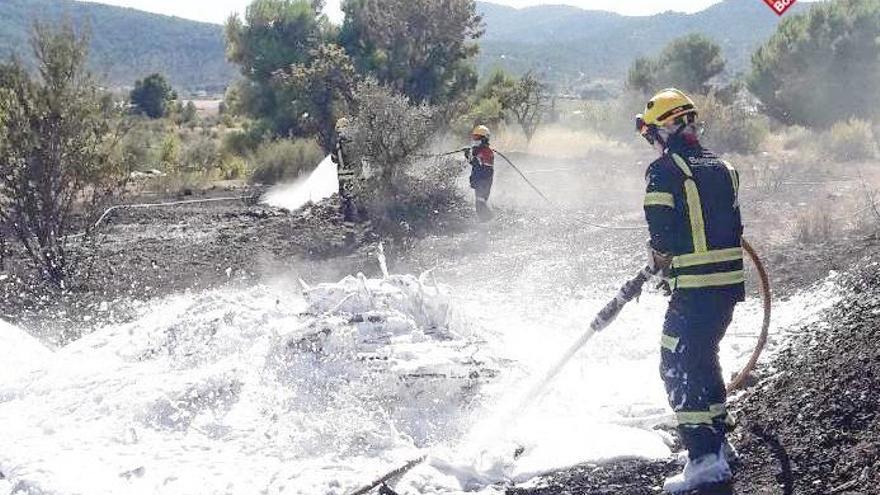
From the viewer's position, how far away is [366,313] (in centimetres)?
604

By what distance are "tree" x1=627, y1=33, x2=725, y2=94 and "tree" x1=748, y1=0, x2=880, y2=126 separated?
15.8 ft

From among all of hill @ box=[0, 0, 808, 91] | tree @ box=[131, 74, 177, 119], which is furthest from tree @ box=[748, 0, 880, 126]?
hill @ box=[0, 0, 808, 91]

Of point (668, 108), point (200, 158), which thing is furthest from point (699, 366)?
point (200, 158)

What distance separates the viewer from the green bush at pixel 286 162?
780 inches

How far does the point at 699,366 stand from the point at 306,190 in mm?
13836

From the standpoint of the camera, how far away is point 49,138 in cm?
963

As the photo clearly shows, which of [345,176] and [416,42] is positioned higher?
[416,42]

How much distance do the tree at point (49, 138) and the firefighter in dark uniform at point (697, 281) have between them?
306 inches

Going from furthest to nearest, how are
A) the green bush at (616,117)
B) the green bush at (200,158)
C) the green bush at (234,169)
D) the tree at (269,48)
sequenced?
the green bush at (616,117) < the tree at (269,48) < the green bush at (200,158) < the green bush at (234,169)

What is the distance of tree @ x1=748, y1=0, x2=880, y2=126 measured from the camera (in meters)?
24.2

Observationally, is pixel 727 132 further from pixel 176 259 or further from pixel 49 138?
pixel 49 138

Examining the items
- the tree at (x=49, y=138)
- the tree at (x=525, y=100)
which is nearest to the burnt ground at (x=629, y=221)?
the tree at (x=49, y=138)

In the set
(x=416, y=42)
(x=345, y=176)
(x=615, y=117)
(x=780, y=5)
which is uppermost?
(x=780, y=5)

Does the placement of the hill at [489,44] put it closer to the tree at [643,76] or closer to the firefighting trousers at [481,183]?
the tree at [643,76]
